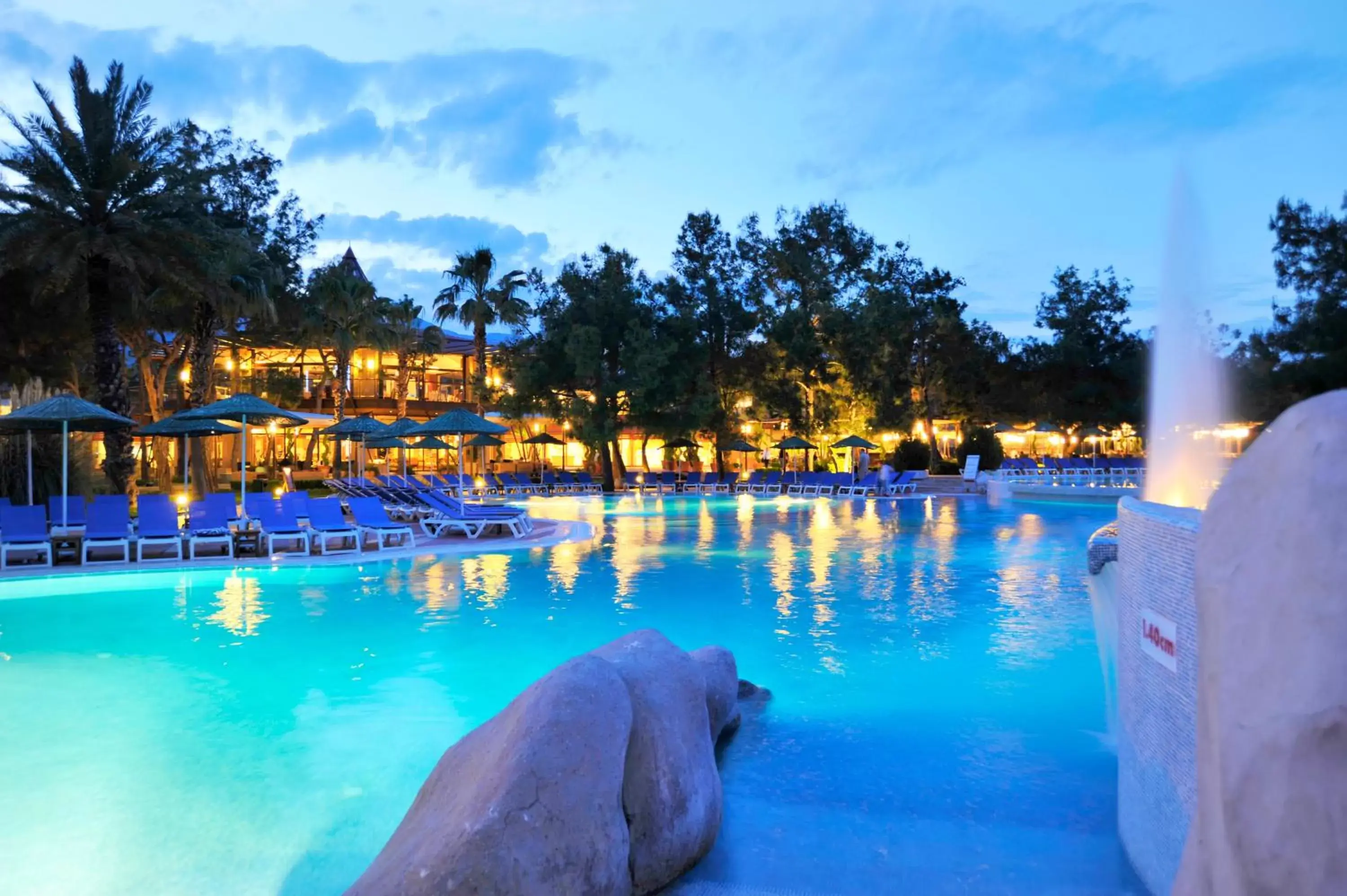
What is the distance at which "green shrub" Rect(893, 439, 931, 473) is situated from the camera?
35094mm

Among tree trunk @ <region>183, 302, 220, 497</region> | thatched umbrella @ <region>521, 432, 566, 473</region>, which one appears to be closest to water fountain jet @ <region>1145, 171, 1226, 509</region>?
tree trunk @ <region>183, 302, 220, 497</region>

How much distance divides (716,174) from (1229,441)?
3306cm

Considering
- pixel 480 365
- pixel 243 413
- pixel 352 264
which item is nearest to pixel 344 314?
pixel 480 365

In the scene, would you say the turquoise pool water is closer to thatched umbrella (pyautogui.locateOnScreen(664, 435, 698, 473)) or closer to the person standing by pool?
the person standing by pool

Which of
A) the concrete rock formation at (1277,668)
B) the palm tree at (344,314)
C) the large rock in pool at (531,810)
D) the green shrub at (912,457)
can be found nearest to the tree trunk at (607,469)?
the palm tree at (344,314)

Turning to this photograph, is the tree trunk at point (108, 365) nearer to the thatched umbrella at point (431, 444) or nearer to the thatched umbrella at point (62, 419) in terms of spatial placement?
the thatched umbrella at point (62, 419)

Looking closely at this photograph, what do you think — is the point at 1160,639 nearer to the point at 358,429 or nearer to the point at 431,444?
the point at 358,429

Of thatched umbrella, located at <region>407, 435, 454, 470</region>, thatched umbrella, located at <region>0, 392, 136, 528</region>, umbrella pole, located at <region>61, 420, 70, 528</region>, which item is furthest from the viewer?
thatched umbrella, located at <region>407, 435, 454, 470</region>

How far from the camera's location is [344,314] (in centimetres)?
2927

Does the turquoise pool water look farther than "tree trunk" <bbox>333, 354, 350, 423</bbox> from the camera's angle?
No

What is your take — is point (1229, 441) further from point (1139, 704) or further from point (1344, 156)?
point (1139, 704)

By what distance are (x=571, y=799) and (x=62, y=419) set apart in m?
13.6

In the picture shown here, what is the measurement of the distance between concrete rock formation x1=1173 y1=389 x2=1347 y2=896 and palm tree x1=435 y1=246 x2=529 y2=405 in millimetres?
33711

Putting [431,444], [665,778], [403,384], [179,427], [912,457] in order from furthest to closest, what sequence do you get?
[912,457] < [403,384] < [431,444] < [179,427] < [665,778]
